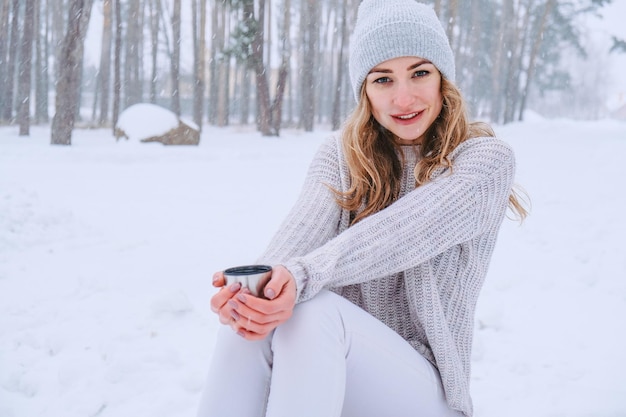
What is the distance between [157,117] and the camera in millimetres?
12578

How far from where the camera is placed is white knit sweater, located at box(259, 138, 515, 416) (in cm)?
150

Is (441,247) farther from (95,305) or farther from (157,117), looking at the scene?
(157,117)

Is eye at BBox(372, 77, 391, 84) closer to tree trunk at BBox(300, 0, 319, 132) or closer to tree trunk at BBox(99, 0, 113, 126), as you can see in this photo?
tree trunk at BBox(300, 0, 319, 132)

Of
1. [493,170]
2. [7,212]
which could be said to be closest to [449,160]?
[493,170]

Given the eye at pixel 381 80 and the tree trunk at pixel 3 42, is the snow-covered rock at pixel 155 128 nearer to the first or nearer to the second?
the tree trunk at pixel 3 42

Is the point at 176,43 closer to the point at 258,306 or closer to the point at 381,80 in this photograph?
the point at 381,80

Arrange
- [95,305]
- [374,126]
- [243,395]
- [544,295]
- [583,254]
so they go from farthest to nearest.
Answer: [583,254] < [544,295] < [95,305] < [374,126] < [243,395]

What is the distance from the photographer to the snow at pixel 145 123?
12.4 m

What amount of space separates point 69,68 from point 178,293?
9.41 meters

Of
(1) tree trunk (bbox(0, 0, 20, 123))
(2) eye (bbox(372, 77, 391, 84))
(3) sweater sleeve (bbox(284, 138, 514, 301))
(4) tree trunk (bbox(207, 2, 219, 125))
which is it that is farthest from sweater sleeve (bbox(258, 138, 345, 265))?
(4) tree trunk (bbox(207, 2, 219, 125))

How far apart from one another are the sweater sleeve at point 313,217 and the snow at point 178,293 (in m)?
1.02

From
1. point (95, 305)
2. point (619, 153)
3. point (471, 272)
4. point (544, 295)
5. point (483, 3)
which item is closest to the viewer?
point (471, 272)

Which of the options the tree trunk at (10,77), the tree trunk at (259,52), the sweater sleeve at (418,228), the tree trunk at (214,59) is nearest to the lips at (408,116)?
the sweater sleeve at (418,228)

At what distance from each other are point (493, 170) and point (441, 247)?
29cm
